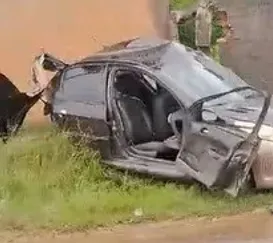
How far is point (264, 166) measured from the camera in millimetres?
9492

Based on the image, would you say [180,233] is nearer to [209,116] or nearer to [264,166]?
[264,166]

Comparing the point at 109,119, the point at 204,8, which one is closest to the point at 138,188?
the point at 109,119

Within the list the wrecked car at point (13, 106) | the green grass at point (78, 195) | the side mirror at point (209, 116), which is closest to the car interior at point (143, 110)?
the green grass at point (78, 195)

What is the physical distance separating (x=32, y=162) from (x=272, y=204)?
289 centimetres

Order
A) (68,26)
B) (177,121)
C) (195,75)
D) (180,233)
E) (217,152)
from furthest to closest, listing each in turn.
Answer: (68,26), (195,75), (177,121), (217,152), (180,233)

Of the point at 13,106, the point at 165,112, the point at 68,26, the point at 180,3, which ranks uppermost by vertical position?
the point at 165,112

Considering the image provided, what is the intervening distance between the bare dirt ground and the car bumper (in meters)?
0.45

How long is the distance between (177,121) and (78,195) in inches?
53.4

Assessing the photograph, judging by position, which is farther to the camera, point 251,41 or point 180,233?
point 251,41

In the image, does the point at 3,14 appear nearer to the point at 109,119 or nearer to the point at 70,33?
the point at 70,33

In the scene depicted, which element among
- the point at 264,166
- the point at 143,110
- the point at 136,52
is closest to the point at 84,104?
→ the point at 143,110

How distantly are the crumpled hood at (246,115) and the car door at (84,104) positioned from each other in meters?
1.35

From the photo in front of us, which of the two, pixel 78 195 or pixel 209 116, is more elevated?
pixel 209 116

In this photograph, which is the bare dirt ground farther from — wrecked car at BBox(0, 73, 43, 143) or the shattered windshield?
wrecked car at BBox(0, 73, 43, 143)
